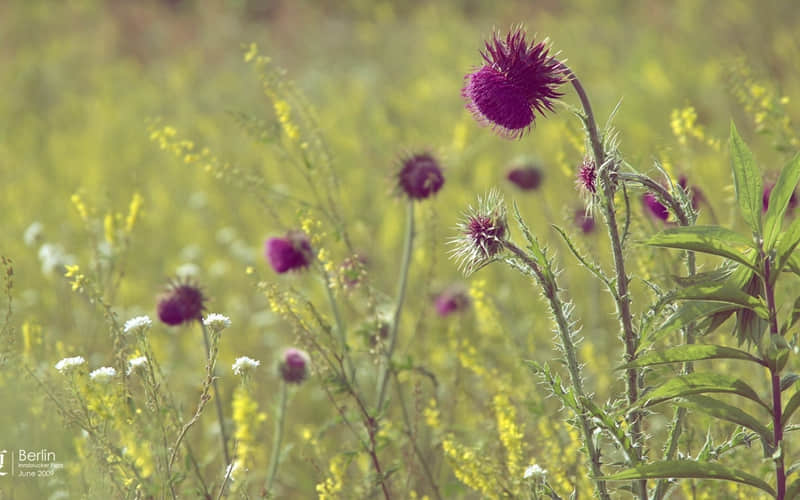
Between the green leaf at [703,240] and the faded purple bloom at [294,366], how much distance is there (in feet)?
4.34

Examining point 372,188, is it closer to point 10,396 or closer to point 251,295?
point 251,295

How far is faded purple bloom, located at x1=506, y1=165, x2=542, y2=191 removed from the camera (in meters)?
3.13

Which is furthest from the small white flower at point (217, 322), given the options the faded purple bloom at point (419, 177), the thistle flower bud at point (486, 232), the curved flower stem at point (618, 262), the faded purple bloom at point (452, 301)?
the faded purple bloom at point (452, 301)

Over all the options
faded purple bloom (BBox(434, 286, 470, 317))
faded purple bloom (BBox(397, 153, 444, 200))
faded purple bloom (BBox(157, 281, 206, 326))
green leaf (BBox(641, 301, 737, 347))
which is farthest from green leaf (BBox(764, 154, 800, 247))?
faded purple bloom (BBox(434, 286, 470, 317))

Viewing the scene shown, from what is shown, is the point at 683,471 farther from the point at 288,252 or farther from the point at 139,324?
the point at 288,252

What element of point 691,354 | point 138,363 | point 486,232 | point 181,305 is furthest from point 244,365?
point 691,354

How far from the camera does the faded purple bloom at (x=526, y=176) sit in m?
3.13

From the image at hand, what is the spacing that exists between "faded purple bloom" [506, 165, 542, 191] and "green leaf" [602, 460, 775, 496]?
6.63 feet

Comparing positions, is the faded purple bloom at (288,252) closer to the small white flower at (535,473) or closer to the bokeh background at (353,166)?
the bokeh background at (353,166)

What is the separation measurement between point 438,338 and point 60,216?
9.75ft

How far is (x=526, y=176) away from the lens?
3.13 m

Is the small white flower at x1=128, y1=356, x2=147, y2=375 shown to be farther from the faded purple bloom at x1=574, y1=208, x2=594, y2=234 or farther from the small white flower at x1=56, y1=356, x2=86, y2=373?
the faded purple bloom at x1=574, y1=208, x2=594, y2=234

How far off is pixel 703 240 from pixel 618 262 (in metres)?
0.16

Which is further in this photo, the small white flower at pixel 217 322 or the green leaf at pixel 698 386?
the small white flower at pixel 217 322
